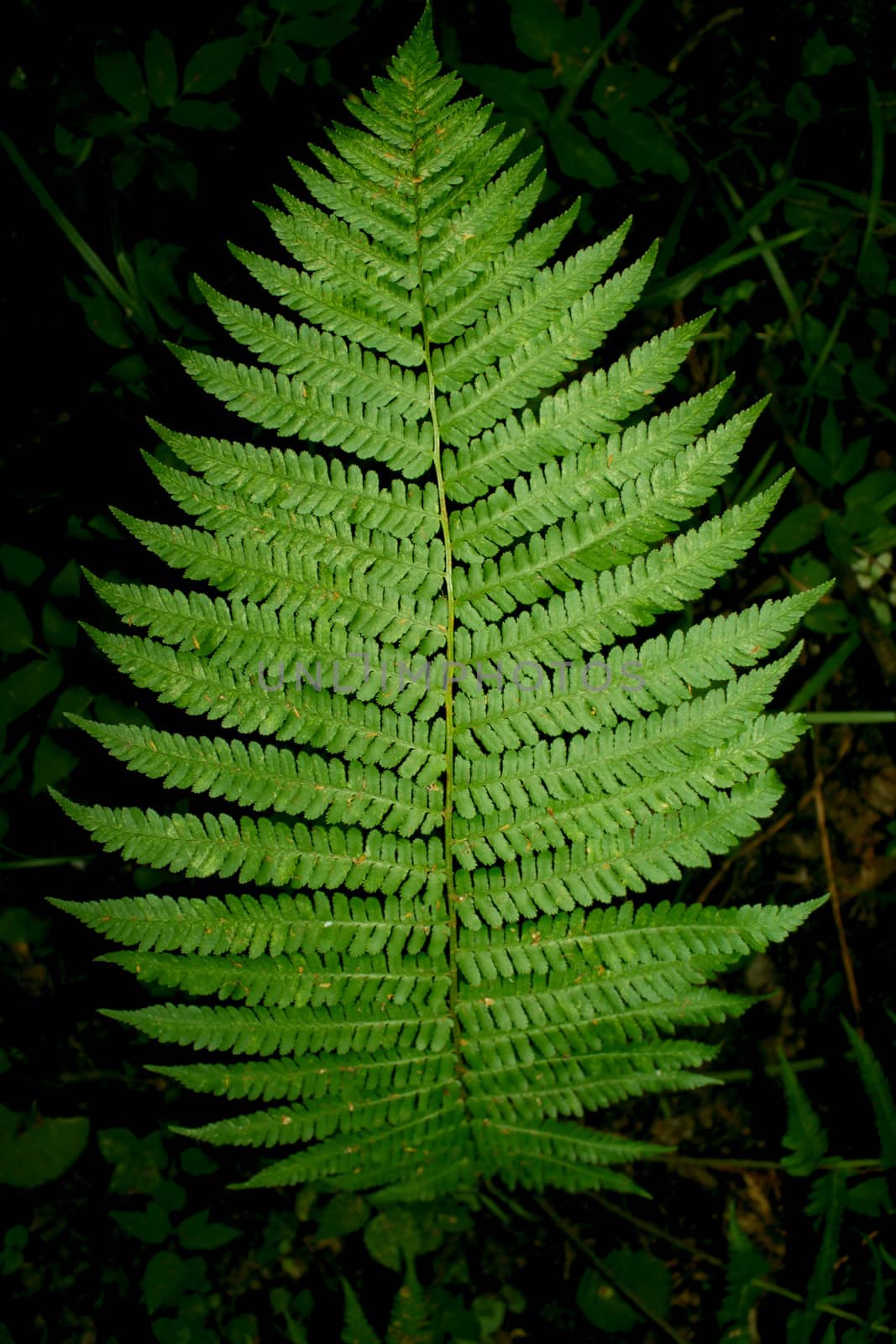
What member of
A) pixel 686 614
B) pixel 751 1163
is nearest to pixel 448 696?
pixel 686 614

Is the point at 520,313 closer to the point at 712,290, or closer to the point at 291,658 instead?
the point at 291,658

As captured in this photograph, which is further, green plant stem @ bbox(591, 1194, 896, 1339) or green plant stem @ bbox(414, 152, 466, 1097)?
green plant stem @ bbox(591, 1194, 896, 1339)

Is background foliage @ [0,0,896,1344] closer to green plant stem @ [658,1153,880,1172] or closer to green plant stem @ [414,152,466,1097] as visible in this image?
green plant stem @ [658,1153,880,1172]

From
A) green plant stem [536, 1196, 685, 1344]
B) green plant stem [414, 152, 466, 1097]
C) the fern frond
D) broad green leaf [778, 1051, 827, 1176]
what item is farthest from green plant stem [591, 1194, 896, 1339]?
the fern frond

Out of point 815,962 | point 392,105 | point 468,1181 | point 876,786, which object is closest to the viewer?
point 392,105

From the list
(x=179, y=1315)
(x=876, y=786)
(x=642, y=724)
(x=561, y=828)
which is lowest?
(x=179, y=1315)

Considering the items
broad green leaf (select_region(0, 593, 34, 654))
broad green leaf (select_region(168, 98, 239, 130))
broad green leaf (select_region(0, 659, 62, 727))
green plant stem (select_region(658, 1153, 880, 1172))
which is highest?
broad green leaf (select_region(168, 98, 239, 130))

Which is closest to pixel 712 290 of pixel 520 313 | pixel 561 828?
pixel 520 313
